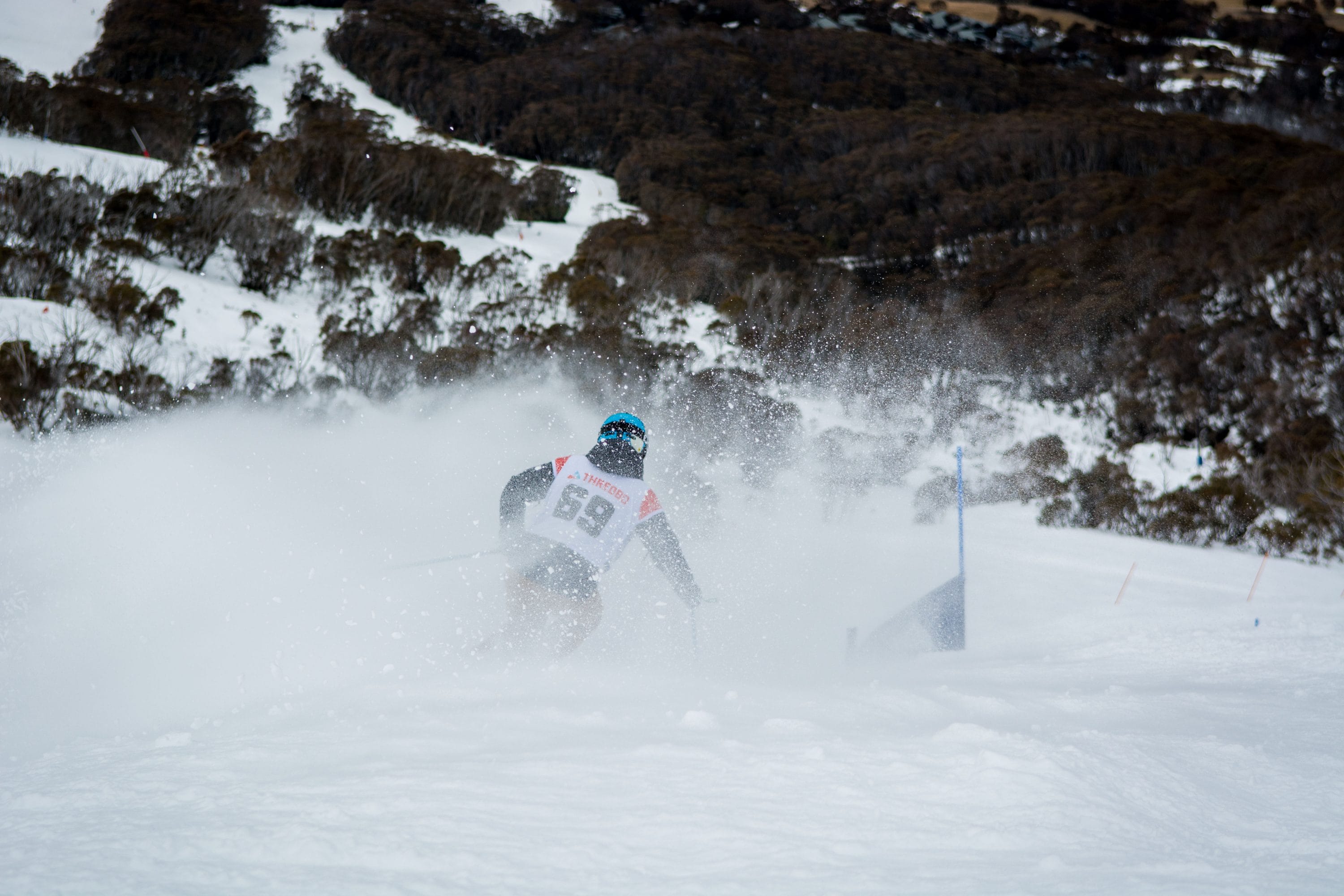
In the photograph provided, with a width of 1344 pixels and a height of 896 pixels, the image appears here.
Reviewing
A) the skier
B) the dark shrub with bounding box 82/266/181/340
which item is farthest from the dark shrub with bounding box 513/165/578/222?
the skier

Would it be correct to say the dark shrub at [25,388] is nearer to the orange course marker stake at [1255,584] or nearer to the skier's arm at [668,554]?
the skier's arm at [668,554]

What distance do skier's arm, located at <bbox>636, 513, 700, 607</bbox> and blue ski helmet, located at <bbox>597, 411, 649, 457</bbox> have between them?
363 mm

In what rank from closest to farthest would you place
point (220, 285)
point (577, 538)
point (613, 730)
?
point (613, 730), point (577, 538), point (220, 285)

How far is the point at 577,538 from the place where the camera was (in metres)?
4.38

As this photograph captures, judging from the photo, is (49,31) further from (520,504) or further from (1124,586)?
(1124,586)

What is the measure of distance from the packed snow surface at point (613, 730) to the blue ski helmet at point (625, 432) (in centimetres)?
106

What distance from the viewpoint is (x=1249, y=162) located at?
32219mm

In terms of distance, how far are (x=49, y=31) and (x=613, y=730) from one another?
165 feet

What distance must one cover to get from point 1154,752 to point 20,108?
29.1 metres

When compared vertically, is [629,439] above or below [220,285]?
below

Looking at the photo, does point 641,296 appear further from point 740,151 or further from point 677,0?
point 677,0

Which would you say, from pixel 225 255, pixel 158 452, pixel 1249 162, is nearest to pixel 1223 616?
pixel 158 452

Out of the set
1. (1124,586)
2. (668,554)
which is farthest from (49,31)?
(1124,586)

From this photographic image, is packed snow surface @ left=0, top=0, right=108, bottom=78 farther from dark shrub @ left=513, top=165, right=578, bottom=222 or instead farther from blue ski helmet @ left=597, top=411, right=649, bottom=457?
blue ski helmet @ left=597, top=411, right=649, bottom=457
